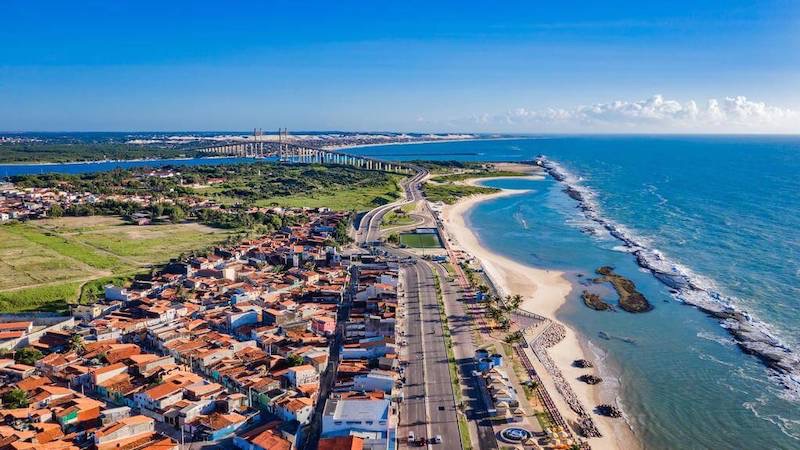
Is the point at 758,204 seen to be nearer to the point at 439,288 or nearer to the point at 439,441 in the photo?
the point at 439,288

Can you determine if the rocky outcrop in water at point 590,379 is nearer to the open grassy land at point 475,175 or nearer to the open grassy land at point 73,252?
the open grassy land at point 73,252

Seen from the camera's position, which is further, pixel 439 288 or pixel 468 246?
pixel 468 246

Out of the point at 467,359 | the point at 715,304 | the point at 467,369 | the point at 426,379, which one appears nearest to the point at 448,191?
the point at 715,304

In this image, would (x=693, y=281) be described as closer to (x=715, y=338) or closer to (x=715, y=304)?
(x=715, y=304)

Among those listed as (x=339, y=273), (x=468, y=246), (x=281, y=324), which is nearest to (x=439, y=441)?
(x=281, y=324)

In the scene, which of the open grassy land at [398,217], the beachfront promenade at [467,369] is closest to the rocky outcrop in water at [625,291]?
the beachfront promenade at [467,369]

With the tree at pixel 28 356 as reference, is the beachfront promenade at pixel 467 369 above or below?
below
